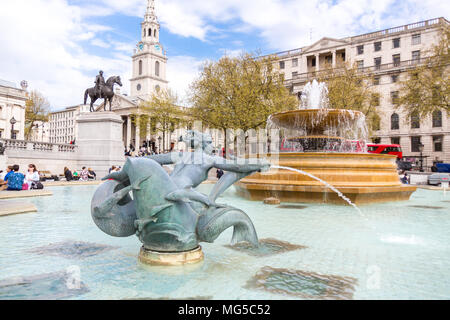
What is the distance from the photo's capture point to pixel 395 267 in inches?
142

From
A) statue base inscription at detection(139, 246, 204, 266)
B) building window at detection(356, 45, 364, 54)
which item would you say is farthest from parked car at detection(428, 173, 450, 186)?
building window at detection(356, 45, 364, 54)

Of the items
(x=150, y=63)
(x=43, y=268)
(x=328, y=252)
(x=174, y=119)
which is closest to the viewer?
(x=43, y=268)

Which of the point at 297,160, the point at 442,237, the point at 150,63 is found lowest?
the point at 442,237

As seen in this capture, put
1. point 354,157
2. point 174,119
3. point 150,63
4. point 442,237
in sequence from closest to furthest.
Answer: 1. point 442,237
2. point 354,157
3. point 174,119
4. point 150,63

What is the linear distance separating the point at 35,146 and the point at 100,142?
190 inches

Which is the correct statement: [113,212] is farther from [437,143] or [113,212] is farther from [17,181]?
[437,143]

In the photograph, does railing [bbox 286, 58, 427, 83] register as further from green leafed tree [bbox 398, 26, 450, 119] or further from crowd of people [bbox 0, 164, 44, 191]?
crowd of people [bbox 0, 164, 44, 191]

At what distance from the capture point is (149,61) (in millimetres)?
89750

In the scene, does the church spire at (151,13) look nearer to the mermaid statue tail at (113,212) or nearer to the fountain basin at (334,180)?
the fountain basin at (334,180)

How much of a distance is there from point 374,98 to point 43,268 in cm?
3671

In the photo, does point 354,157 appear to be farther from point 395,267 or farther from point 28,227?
point 28,227

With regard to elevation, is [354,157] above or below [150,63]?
below
